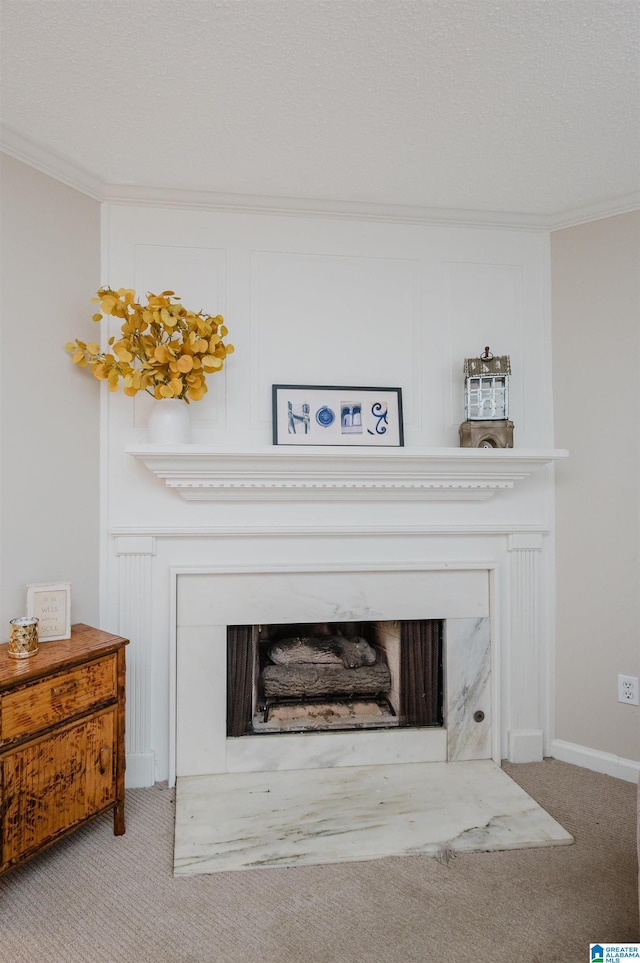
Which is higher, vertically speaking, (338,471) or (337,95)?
(337,95)

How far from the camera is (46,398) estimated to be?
2070mm

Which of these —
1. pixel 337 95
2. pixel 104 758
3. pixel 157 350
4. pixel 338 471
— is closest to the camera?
pixel 337 95

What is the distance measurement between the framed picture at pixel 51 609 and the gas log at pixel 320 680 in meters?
0.91

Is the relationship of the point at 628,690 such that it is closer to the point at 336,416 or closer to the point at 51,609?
the point at 336,416

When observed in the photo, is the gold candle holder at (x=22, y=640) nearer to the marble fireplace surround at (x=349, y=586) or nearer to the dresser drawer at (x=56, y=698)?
the dresser drawer at (x=56, y=698)

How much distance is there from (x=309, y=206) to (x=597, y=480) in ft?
5.63

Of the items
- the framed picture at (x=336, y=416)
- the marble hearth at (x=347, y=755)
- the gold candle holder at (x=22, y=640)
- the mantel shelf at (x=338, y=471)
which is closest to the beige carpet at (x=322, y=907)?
the marble hearth at (x=347, y=755)

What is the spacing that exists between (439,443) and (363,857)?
5.20 feet

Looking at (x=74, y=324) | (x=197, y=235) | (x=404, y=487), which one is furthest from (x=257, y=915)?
(x=197, y=235)

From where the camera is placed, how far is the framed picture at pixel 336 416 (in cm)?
231

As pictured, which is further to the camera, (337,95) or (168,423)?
(168,423)

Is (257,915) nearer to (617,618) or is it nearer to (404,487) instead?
(404,487)

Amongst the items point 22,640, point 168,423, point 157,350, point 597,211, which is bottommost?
point 22,640

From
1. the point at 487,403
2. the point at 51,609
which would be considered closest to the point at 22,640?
the point at 51,609
